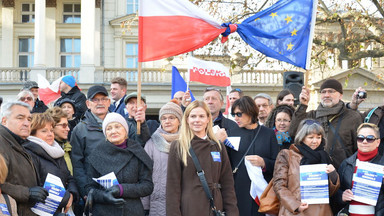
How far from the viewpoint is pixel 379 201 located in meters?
5.88

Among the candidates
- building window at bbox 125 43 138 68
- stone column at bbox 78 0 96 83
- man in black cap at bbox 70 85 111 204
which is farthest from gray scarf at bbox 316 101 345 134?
building window at bbox 125 43 138 68

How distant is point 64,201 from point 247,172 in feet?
7.04

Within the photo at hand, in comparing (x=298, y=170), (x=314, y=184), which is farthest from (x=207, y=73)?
(x=314, y=184)

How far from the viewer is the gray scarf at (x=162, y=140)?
6.04 m

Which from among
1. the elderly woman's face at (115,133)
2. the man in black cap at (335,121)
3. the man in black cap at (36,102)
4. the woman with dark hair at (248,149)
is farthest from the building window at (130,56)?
the elderly woman's face at (115,133)

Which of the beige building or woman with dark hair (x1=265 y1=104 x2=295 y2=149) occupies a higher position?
the beige building

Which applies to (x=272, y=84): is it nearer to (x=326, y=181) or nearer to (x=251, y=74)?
(x=251, y=74)

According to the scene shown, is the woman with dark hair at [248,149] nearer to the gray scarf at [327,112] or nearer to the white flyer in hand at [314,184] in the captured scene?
the white flyer in hand at [314,184]

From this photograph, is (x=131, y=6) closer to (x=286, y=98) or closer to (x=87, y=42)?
(x=87, y=42)

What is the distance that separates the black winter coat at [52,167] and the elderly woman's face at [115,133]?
2.08 feet

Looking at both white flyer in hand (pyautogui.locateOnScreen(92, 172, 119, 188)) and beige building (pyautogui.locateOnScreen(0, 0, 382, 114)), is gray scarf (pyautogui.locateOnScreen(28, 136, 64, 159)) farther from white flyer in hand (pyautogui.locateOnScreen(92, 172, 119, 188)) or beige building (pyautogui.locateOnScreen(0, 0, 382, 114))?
beige building (pyautogui.locateOnScreen(0, 0, 382, 114))

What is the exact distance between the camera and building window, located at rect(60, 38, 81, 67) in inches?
1299

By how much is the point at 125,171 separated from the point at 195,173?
2.72 feet

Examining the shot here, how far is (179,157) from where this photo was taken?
5328 millimetres
